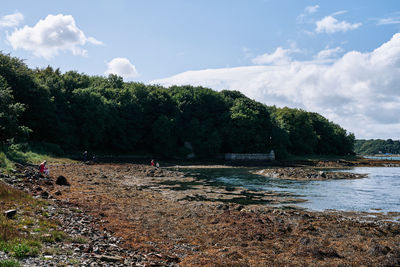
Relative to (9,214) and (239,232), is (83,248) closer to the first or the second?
(9,214)

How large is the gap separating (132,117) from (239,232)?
81543mm

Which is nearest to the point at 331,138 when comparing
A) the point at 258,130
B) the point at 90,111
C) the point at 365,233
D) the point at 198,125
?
the point at 258,130

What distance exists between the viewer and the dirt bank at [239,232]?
14141 millimetres

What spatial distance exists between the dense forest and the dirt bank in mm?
45648

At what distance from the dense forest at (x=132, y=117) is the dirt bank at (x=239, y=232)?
45648 millimetres

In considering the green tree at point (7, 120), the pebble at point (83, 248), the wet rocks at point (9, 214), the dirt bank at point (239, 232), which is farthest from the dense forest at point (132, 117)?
the wet rocks at point (9, 214)

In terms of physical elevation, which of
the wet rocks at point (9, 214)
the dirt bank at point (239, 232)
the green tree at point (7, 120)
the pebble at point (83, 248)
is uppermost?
the green tree at point (7, 120)

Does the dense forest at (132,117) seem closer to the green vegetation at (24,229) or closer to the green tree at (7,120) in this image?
the green tree at (7,120)

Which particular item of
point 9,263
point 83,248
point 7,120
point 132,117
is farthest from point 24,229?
point 132,117

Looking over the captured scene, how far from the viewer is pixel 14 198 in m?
18.0

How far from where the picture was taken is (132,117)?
95.9 m

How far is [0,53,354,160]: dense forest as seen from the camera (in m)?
66.9

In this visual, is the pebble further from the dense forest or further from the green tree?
the dense forest

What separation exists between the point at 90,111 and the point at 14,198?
6553cm
